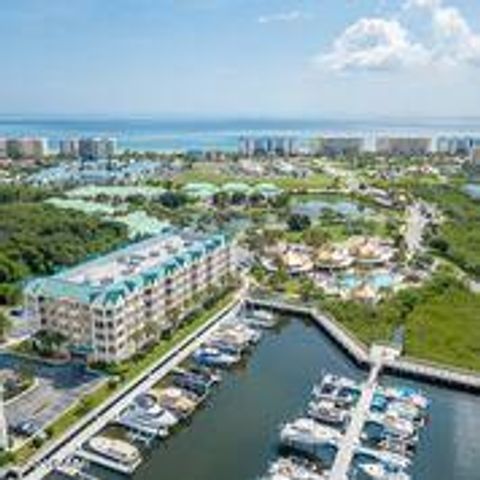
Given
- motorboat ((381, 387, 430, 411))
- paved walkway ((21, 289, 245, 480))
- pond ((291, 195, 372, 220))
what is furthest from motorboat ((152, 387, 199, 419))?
pond ((291, 195, 372, 220))

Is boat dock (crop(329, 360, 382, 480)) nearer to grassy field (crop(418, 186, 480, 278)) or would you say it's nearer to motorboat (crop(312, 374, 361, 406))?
motorboat (crop(312, 374, 361, 406))

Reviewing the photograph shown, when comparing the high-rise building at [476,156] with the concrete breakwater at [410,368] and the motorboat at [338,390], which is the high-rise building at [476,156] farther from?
the motorboat at [338,390]

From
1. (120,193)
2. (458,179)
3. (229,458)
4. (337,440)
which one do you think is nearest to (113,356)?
(229,458)

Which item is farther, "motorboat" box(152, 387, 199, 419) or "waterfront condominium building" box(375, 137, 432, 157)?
"waterfront condominium building" box(375, 137, 432, 157)

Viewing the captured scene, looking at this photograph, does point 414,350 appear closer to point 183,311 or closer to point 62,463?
point 183,311

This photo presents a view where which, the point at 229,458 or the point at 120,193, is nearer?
the point at 229,458

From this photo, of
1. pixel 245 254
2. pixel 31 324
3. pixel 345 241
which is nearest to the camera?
pixel 31 324

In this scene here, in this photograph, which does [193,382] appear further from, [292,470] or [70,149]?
[70,149]
